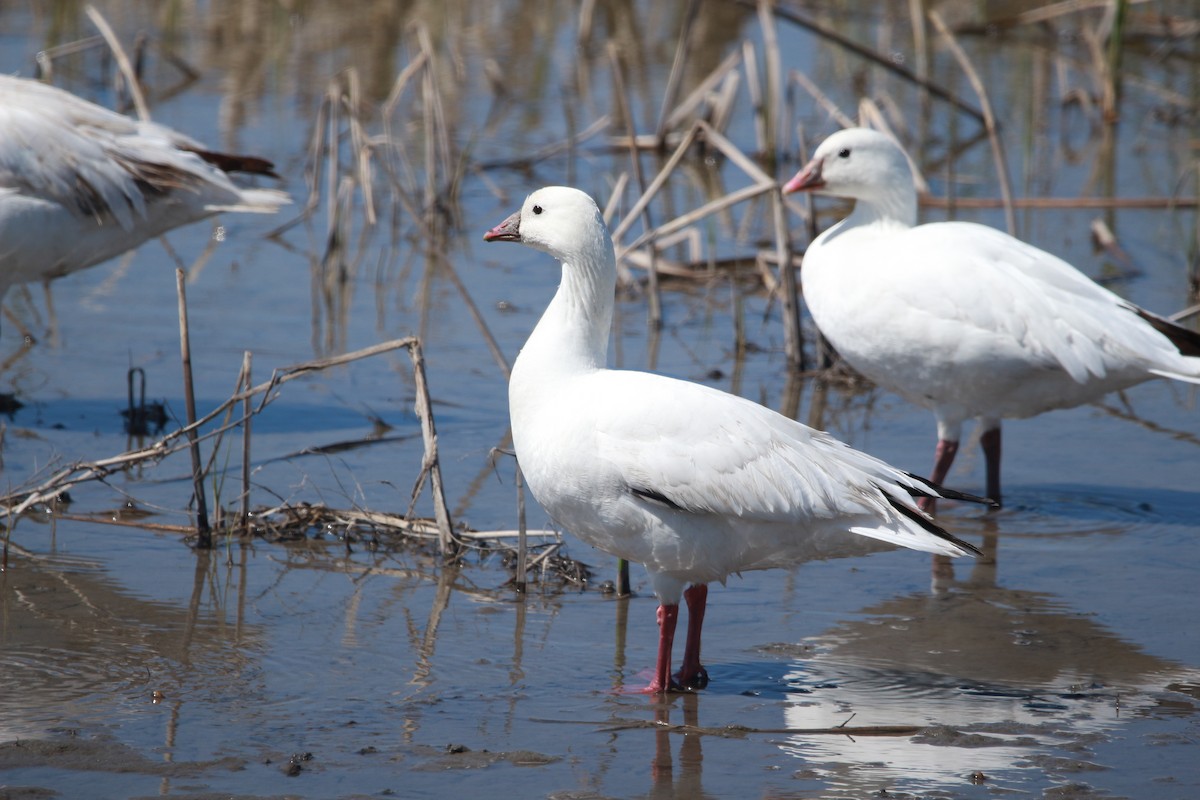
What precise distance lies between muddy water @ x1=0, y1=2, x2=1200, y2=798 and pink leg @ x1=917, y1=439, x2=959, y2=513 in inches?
6.3

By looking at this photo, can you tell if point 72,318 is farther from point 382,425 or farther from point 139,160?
point 382,425

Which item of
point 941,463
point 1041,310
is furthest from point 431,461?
point 1041,310

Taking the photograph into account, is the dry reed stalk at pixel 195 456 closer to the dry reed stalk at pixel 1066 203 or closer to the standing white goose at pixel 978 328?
the standing white goose at pixel 978 328

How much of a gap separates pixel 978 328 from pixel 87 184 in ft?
15.0

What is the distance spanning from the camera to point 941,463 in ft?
22.5

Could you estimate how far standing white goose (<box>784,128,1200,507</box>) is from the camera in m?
6.59

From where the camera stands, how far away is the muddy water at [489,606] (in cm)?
426

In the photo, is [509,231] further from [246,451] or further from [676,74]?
[676,74]

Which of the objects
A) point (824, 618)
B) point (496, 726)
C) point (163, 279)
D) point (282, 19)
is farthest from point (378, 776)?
point (282, 19)

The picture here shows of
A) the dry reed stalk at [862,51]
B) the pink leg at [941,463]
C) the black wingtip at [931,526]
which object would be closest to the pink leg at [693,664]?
the black wingtip at [931,526]

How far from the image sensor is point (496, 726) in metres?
4.50

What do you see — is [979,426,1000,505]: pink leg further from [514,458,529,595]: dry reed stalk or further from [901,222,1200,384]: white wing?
[514,458,529,595]: dry reed stalk

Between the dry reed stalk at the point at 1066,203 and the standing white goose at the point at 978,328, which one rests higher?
the dry reed stalk at the point at 1066,203

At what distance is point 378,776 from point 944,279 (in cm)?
380
